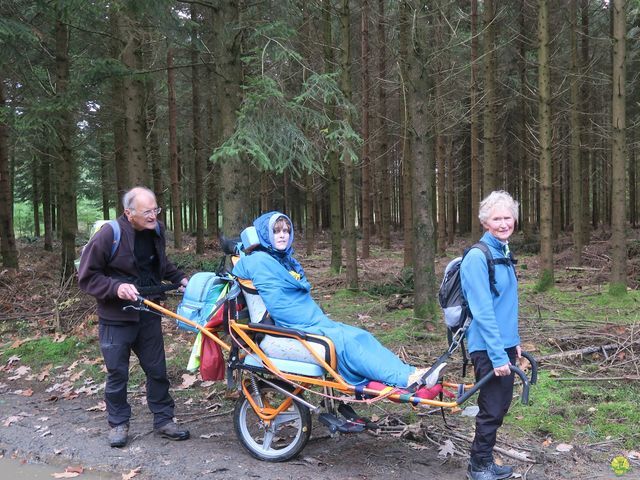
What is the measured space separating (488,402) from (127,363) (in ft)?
10.4

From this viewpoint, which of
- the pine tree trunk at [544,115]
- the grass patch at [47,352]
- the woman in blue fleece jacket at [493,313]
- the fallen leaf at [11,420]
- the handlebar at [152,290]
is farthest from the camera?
the pine tree trunk at [544,115]

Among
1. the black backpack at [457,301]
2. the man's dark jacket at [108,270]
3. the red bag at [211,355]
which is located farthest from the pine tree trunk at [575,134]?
the man's dark jacket at [108,270]

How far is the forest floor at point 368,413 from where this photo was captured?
13.1 feet

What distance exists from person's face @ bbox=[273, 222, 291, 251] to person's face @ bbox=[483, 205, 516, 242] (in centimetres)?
160

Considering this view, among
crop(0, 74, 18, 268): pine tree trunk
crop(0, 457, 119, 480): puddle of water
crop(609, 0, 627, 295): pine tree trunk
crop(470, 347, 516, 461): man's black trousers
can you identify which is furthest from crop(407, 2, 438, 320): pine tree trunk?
crop(0, 74, 18, 268): pine tree trunk

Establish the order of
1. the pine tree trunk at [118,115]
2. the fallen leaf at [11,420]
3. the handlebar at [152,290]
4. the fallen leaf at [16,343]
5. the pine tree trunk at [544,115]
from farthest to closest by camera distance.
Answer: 1. the pine tree trunk at [118,115]
2. the pine tree trunk at [544,115]
3. the fallen leaf at [16,343]
4. the fallen leaf at [11,420]
5. the handlebar at [152,290]

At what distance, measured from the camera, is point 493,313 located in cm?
339

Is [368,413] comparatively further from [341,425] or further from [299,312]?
[299,312]

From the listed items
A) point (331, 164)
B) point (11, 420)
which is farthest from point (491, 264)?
point (331, 164)

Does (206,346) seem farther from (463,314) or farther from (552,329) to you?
(552,329)

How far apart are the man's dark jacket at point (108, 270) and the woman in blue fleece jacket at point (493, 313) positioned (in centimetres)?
291

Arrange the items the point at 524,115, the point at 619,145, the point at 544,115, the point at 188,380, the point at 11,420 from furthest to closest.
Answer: the point at 524,115
the point at 544,115
the point at 619,145
the point at 188,380
the point at 11,420

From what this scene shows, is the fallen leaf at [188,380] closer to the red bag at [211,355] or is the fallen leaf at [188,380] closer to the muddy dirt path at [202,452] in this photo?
the muddy dirt path at [202,452]

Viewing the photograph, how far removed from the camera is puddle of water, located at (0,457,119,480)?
4031 mm
